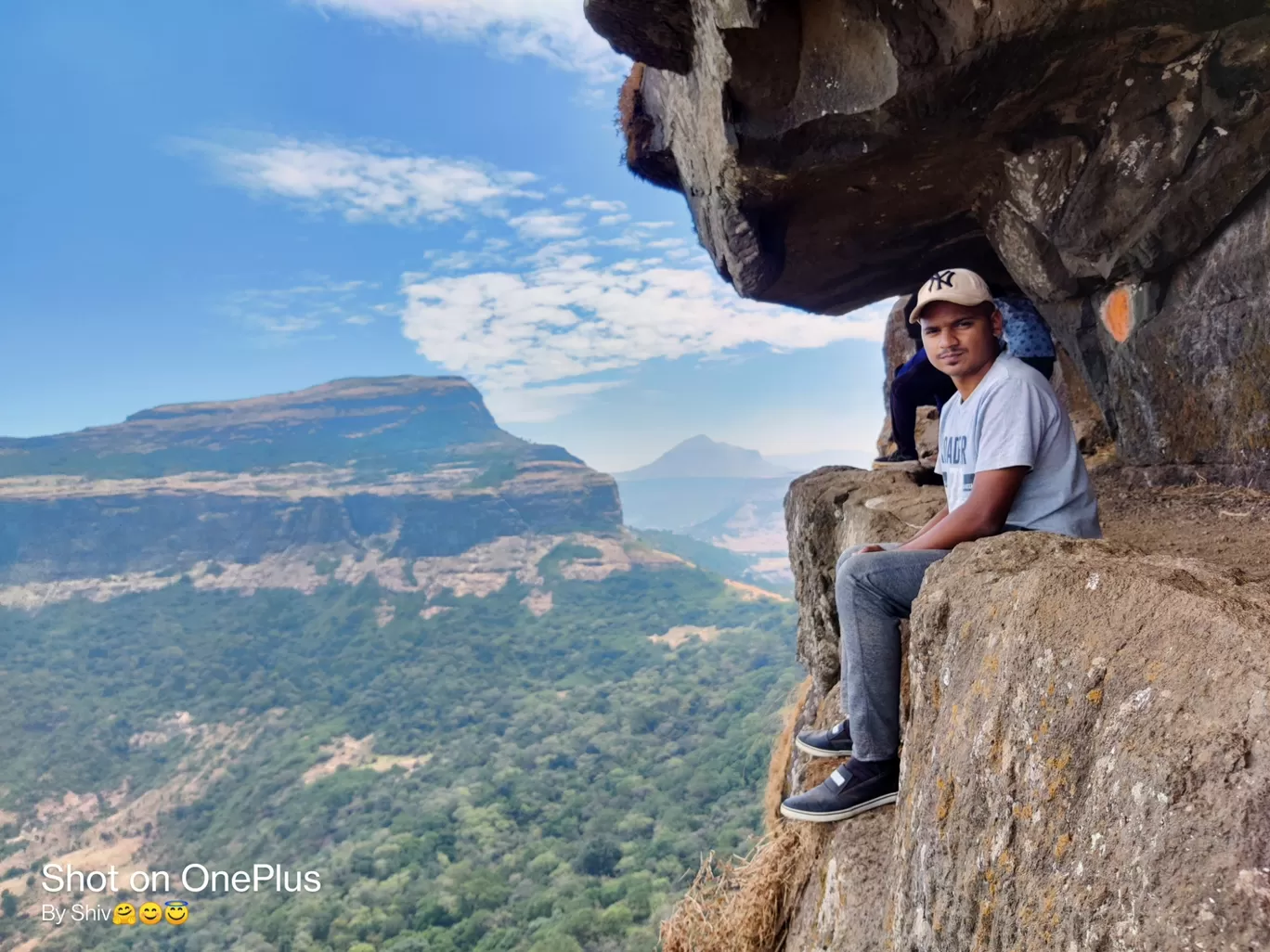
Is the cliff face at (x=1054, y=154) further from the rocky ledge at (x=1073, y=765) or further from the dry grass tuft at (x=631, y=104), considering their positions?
the rocky ledge at (x=1073, y=765)

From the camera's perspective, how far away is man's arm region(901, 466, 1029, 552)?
294 centimetres

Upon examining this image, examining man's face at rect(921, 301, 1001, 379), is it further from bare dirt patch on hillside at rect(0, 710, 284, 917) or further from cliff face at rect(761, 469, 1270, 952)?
bare dirt patch on hillside at rect(0, 710, 284, 917)

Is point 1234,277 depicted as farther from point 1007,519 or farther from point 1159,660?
point 1159,660

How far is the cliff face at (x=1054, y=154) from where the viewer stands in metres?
5.64

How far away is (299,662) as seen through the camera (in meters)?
109

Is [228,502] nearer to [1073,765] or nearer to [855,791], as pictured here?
[855,791]

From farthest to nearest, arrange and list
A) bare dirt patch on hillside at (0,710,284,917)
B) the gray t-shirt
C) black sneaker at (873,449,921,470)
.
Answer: bare dirt patch on hillside at (0,710,284,917)
black sneaker at (873,449,921,470)
the gray t-shirt

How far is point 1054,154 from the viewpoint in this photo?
6.85 m

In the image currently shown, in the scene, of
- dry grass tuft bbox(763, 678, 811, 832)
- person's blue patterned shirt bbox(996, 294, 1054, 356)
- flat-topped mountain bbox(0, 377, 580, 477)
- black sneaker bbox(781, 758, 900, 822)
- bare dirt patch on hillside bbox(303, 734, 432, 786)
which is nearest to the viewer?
black sneaker bbox(781, 758, 900, 822)

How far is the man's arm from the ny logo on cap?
93 centimetres

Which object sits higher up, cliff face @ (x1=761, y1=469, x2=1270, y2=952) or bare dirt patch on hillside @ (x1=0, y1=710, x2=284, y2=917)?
cliff face @ (x1=761, y1=469, x2=1270, y2=952)

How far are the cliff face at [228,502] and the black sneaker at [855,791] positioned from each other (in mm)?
140853

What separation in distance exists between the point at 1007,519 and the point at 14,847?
297 ft

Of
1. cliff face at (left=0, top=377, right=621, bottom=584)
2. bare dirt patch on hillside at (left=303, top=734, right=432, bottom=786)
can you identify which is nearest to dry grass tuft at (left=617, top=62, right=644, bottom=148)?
bare dirt patch on hillside at (left=303, top=734, right=432, bottom=786)
